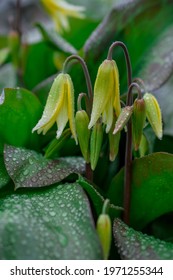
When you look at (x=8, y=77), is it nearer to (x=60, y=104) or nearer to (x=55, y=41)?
(x=55, y=41)

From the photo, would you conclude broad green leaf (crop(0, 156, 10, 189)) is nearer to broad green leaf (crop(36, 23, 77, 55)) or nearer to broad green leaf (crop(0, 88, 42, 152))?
broad green leaf (crop(0, 88, 42, 152))

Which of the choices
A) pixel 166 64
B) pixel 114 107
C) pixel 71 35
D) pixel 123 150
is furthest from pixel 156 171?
pixel 71 35

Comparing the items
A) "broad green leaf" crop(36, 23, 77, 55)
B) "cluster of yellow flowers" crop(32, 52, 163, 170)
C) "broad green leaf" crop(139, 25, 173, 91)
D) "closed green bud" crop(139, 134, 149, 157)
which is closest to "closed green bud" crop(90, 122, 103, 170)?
"cluster of yellow flowers" crop(32, 52, 163, 170)

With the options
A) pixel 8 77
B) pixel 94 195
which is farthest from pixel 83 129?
pixel 8 77

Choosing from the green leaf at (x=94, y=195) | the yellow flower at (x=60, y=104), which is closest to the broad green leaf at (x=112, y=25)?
the yellow flower at (x=60, y=104)

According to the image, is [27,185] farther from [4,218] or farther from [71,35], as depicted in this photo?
[71,35]

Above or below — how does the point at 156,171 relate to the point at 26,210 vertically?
below
